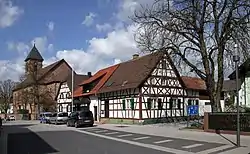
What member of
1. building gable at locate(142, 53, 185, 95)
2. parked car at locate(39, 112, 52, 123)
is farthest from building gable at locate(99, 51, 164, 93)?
parked car at locate(39, 112, 52, 123)

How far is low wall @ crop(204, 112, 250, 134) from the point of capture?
76.4ft

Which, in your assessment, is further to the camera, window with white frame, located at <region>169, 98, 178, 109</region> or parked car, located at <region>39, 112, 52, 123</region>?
parked car, located at <region>39, 112, 52, 123</region>

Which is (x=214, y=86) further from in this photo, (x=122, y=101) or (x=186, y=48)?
(x=122, y=101)

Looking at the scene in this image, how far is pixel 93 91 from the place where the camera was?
49500mm

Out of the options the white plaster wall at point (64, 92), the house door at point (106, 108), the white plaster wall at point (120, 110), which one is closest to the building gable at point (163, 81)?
the white plaster wall at point (120, 110)

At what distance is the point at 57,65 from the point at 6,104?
2214cm

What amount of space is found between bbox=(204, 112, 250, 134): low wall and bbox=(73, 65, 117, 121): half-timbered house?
2384 cm

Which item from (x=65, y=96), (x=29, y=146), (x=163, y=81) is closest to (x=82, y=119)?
(x=163, y=81)

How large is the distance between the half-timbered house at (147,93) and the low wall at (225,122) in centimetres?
1137

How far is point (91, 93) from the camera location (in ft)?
162

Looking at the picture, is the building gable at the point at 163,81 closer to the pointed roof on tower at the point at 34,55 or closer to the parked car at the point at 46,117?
the parked car at the point at 46,117

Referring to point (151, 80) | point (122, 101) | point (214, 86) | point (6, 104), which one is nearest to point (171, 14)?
point (214, 86)

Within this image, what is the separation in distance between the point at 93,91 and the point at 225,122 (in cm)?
2743

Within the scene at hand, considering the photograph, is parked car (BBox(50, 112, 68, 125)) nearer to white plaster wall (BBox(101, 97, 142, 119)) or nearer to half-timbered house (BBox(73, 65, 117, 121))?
half-timbered house (BBox(73, 65, 117, 121))
